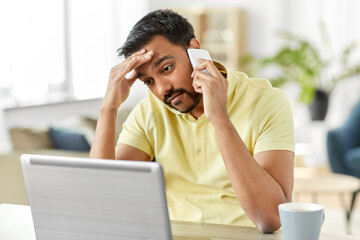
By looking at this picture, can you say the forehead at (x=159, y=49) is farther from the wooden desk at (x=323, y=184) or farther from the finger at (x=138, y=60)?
the wooden desk at (x=323, y=184)

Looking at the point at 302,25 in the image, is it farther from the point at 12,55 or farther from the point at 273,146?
the point at 273,146

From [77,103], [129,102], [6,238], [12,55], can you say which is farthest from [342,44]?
[6,238]

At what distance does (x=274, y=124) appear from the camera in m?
1.60

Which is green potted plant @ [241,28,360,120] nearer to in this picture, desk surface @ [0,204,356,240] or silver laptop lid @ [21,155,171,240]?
desk surface @ [0,204,356,240]

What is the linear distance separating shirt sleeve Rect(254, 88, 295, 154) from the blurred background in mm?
1803

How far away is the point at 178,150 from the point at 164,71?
0.24 metres

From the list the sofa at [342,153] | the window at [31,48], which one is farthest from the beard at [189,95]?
the sofa at [342,153]

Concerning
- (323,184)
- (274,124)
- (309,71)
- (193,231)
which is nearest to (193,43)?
(274,124)

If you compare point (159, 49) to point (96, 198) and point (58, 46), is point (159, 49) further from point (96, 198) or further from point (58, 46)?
point (58, 46)

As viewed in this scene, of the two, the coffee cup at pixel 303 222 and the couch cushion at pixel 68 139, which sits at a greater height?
the coffee cup at pixel 303 222

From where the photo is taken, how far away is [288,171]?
1526 millimetres

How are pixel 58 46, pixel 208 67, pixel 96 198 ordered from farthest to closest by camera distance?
pixel 58 46 < pixel 208 67 < pixel 96 198

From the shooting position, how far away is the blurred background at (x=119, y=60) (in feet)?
13.5

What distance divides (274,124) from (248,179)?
8.9 inches
